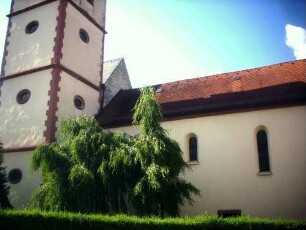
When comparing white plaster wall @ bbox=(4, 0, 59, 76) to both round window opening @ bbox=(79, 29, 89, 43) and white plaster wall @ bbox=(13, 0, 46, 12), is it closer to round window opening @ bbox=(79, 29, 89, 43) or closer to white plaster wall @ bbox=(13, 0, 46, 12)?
white plaster wall @ bbox=(13, 0, 46, 12)

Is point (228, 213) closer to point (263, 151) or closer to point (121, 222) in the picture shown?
point (263, 151)

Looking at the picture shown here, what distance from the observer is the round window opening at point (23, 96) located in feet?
60.5

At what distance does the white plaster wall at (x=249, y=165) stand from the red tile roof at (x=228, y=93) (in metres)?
0.49

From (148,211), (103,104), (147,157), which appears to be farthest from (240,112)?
(103,104)

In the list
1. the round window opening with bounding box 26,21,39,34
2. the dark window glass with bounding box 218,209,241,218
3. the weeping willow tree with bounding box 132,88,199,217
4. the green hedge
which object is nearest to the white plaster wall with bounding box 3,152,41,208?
the green hedge

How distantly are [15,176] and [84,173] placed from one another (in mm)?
5907

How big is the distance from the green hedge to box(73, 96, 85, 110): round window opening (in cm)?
840

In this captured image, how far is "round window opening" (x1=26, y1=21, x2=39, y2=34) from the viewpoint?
1997 centimetres

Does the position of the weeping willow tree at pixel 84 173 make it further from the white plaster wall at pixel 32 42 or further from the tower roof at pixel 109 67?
the tower roof at pixel 109 67

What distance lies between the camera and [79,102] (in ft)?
63.9

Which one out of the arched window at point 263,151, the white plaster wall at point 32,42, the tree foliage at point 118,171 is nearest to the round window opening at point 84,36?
the white plaster wall at point 32,42

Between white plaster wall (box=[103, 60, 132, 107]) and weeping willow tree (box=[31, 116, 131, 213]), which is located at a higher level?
white plaster wall (box=[103, 60, 132, 107])

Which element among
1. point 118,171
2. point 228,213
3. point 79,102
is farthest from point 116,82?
point 228,213

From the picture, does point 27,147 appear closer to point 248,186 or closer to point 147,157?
point 147,157
